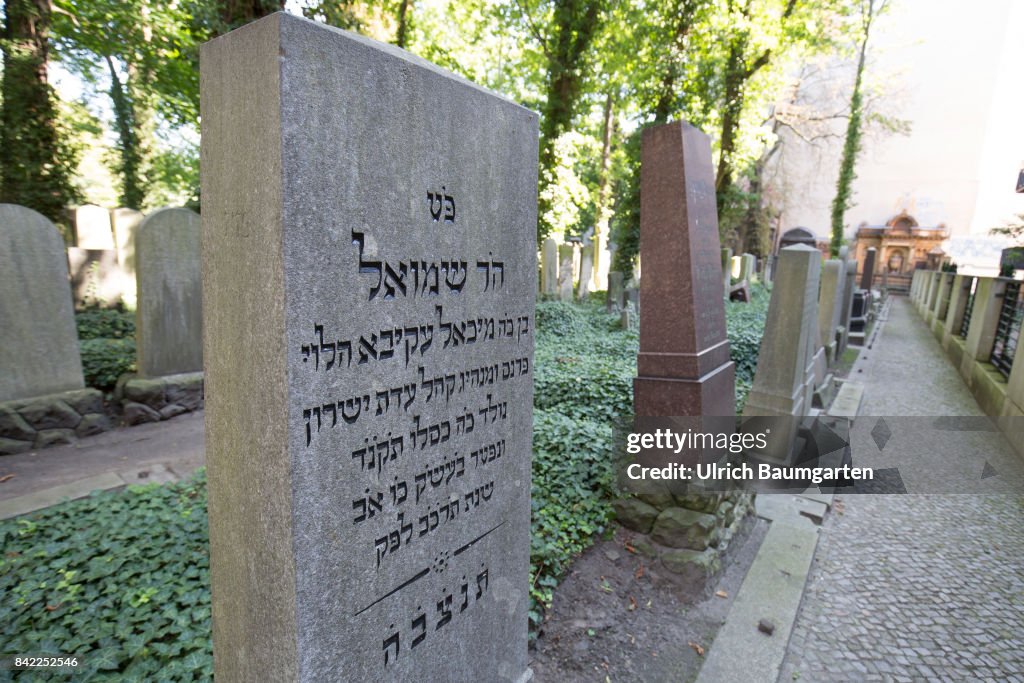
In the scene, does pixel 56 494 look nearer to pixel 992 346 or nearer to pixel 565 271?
pixel 565 271

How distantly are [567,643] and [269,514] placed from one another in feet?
7.36

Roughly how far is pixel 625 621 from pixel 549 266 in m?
10.6

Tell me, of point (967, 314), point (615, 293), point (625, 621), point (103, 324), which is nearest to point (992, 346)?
point (967, 314)

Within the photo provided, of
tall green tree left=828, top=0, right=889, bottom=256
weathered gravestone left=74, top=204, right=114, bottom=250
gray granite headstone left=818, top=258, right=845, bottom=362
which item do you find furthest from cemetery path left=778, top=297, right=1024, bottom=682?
tall green tree left=828, top=0, right=889, bottom=256

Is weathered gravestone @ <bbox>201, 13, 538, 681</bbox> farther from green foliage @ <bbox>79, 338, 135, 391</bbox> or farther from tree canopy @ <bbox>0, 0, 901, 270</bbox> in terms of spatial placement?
tree canopy @ <bbox>0, 0, 901, 270</bbox>

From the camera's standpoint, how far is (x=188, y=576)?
261cm

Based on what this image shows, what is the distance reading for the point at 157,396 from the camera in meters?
5.39

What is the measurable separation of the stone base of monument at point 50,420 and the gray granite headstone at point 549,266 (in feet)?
31.6

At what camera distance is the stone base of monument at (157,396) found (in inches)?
208

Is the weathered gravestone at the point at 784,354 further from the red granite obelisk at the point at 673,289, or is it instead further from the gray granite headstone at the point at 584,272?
the gray granite headstone at the point at 584,272

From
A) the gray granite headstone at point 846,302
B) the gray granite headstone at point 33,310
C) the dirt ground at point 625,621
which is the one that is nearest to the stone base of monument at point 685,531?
the dirt ground at point 625,621

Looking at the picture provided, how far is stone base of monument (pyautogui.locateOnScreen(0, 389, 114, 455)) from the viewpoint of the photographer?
444cm

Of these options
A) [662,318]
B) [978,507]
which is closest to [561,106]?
[662,318]

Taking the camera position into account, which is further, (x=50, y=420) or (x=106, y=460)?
(x=50, y=420)
